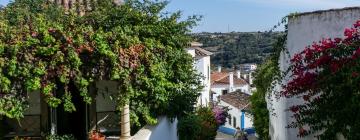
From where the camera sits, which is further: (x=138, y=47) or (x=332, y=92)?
(x=138, y=47)

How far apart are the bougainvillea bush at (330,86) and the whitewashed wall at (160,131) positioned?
280cm

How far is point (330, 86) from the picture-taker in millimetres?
9180

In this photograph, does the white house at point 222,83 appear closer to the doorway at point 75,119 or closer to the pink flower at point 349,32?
the doorway at point 75,119

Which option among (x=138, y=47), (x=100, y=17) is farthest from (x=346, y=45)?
(x=100, y=17)

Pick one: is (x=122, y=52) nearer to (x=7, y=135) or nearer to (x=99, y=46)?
(x=99, y=46)

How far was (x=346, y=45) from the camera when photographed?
30.3 ft

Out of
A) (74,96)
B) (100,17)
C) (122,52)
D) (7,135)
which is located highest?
(100,17)

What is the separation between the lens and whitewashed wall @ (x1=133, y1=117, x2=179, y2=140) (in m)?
9.98

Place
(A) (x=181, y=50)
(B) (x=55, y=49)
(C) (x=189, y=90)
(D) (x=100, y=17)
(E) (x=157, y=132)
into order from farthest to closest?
(C) (x=189, y=90)
(A) (x=181, y=50)
(D) (x=100, y=17)
(E) (x=157, y=132)
(B) (x=55, y=49)

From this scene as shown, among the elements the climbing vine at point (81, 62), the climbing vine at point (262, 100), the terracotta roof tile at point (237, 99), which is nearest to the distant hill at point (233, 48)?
the terracotta roof tile at point (237, 99)

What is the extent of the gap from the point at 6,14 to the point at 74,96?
2703mm

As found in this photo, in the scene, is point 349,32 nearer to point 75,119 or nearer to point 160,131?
point 160,131

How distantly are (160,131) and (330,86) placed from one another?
4.15 meters

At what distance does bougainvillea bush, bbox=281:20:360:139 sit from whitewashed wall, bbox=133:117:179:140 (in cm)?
280
